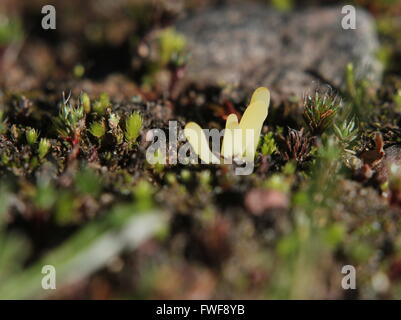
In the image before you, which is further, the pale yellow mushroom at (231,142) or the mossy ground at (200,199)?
the pale yellow mushroom at (231,142)

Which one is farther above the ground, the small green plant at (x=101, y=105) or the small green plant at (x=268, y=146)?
the small green plant at (x=101, y=105)

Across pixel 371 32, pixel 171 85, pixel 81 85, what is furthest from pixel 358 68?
pixel 81 85

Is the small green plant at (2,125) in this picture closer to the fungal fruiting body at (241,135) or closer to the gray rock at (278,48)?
the fungal fruiting body at (241,135)

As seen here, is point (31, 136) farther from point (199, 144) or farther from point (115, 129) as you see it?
point (199, 144)

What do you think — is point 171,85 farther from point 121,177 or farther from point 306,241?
point 306,241

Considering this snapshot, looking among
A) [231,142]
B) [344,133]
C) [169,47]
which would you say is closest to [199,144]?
[231,142]

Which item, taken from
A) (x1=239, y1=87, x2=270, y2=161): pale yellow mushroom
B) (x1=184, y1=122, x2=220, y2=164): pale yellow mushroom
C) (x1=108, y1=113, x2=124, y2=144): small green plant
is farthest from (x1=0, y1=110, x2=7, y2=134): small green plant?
(x1=239, y1=87, x2=270, y2=161): pale yellow mushroom

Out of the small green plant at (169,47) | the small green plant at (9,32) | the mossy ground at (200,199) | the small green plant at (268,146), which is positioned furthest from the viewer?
the small green plant at (9,32)

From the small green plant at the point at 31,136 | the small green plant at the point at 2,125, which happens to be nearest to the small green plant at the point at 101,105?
the small green plant at the point at 31,136
